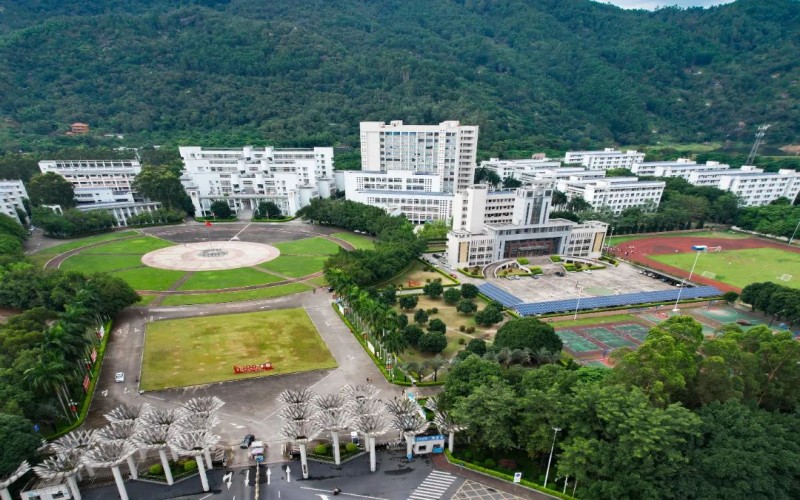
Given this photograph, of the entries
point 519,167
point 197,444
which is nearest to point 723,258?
point 519,167

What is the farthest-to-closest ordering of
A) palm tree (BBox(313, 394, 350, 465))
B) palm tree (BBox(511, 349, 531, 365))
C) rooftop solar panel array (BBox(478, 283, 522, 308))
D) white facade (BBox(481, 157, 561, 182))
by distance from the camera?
white facade (BBox(481, 157, 561, 182))
rooftop solar panel array (BBox(478, 283, 522, 308))
palm tree (BBox(511, 349, 531, 365))
palm tree (BBox(313, 394, 350, 465))

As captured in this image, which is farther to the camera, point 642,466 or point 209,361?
point 209,361

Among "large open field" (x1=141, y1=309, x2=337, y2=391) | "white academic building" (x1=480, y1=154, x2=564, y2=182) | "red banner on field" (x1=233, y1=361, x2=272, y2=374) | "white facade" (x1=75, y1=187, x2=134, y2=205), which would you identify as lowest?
"large open field" (x1=141, y1=309, x2=337, y2=391)

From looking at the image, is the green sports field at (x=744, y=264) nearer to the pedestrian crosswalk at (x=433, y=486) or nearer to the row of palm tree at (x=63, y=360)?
the pedestrian crosswalk at (x=433, y=486)

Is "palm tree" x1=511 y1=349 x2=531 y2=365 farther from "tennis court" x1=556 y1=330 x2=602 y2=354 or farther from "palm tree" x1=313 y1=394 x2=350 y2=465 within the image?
"palm tree" x1=313 y1=394 x2=350 y2=465

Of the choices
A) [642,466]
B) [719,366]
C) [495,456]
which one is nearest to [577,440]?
[642,466]

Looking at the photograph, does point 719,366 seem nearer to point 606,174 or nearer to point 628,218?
point 628,218

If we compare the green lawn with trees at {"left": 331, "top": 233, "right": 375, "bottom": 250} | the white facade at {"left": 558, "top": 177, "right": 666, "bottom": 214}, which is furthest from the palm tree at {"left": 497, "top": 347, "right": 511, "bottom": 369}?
the white facade at {"left": 558, "top": 177, "right": 666, "bottom": 214}

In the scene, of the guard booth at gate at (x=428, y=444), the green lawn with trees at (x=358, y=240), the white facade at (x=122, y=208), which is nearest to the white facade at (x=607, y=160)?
the green lawn with trees at (x=358, y=240)
